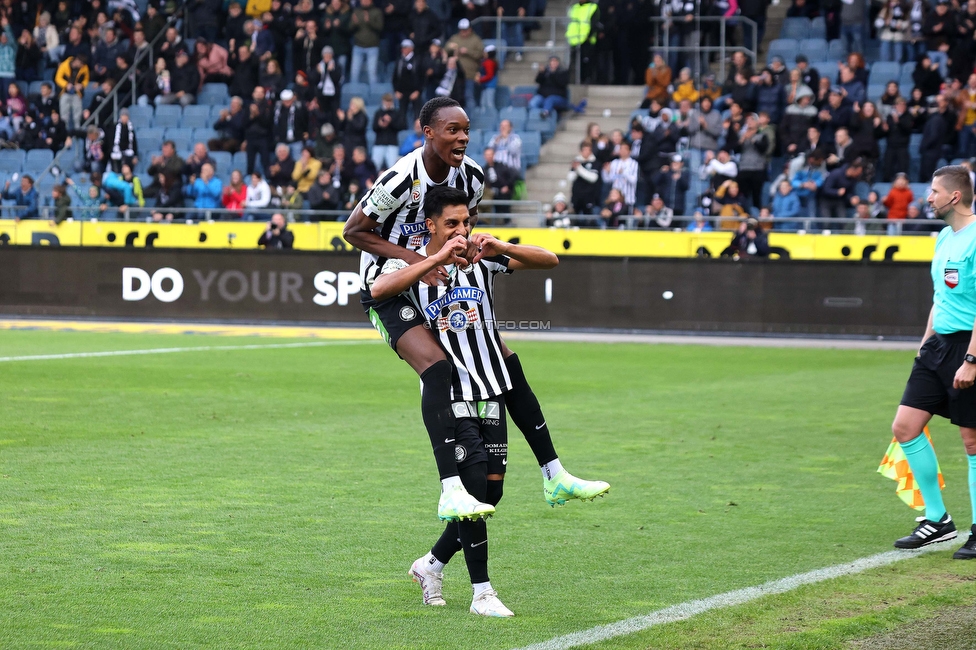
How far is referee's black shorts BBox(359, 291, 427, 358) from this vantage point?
5.57m

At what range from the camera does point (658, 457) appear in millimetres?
9523

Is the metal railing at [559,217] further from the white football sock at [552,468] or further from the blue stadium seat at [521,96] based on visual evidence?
the white football sock at [552,468]

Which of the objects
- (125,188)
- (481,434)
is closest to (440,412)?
(481,434)

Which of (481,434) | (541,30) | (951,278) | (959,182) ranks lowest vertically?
(481,434)

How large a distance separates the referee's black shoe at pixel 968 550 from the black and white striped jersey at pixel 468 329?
277cm

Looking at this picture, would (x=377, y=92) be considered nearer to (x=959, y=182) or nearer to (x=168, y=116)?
(x=168, y=116)

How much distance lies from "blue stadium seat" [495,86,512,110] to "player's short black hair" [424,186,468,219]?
22.0 m

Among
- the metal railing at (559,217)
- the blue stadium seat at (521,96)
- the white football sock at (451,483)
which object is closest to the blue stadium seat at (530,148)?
the blue stadium seat at (521,96)

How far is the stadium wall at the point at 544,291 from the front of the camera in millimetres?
20250

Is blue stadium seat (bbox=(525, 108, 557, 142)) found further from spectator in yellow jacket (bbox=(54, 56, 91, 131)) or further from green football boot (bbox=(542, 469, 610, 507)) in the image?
green football boot (bbox=(542, 469, 610, 507))

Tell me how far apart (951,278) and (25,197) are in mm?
22126

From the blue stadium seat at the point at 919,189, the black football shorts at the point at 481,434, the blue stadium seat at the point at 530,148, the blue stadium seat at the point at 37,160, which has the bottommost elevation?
the black football shorts at the point at 481,434

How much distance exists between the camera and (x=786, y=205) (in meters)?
21.9

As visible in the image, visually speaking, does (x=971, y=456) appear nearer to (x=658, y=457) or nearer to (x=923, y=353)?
(x=923, y=353)
